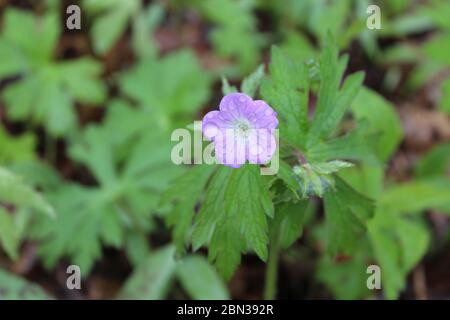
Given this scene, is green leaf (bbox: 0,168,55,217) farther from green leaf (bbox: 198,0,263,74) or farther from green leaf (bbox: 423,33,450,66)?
green leaf (bbox: 423,33,450,66)

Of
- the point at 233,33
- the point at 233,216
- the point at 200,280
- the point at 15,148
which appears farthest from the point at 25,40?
the point at 233,216

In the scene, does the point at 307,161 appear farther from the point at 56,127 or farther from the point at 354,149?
the point at 56,127

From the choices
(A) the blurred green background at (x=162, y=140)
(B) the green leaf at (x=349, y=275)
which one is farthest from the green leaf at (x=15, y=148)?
(B) the green leaf at (x=349, y=275)

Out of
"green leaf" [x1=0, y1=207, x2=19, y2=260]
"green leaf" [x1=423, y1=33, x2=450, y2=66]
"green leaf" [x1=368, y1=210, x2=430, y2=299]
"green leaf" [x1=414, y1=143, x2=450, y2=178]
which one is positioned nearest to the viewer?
"green leaf" [x1=0, y1=207, x2=19, y2=260]

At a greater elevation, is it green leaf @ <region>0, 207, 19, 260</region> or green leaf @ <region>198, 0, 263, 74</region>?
green leaf @ <region>198, 0, 263, 74</region>

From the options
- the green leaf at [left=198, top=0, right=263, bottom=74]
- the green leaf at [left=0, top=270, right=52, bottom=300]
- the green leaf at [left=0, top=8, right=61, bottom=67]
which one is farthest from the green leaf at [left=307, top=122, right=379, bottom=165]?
the green leaf at [left=0, top=8, right=61, bottom=67]

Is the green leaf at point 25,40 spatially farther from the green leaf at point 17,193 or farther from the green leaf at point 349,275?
the green leaf at point 349,275
